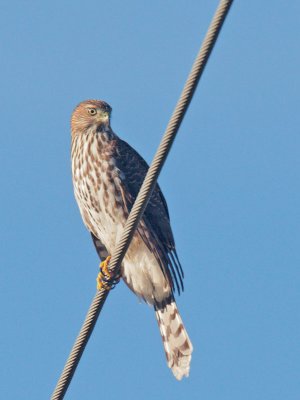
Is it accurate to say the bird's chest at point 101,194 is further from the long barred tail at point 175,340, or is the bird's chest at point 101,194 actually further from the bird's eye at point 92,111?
the long barred tail at point 175,340

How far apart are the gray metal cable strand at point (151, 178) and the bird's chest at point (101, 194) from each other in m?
2.60

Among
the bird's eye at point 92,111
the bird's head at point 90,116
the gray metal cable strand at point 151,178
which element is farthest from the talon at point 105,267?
the gray metal cable strand at point 151,178

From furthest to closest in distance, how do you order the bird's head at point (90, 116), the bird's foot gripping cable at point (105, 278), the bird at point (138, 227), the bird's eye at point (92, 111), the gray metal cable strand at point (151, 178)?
the bird's eye at point (92, 111) → the bird's head at point (90, 116) → the bird at point (138, 227) → the bird's foot gripping cable at point (105, 278) → the gray metal cable strand at point (151, 178)

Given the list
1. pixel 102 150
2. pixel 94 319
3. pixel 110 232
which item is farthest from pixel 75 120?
pixel 94 319

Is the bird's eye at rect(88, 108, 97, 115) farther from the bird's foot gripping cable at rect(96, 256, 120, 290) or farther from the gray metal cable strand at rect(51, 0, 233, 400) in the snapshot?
the gray metal cable strand at rect(51, 0, 233, 400)

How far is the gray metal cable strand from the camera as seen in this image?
4.95 metres

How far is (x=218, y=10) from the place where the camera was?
4.84 meters

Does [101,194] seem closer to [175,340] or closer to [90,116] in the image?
[90,116]

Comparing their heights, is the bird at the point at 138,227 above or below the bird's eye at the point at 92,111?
below

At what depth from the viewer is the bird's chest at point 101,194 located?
28.7 feet

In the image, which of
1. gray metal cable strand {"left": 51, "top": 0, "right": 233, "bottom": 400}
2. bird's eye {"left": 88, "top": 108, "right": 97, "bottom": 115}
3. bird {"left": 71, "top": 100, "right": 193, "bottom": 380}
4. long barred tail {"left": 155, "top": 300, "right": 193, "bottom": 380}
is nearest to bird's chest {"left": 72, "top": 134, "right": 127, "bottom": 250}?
bird {"left": 71, "top": 100, "right": 193, "bottom": 380}

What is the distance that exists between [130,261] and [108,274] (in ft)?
3.73

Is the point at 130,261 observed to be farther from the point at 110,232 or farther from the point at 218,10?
the point at 218,10

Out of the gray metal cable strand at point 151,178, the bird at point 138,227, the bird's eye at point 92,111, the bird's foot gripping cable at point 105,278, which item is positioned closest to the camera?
the gray metal cable strand at point 151,178
